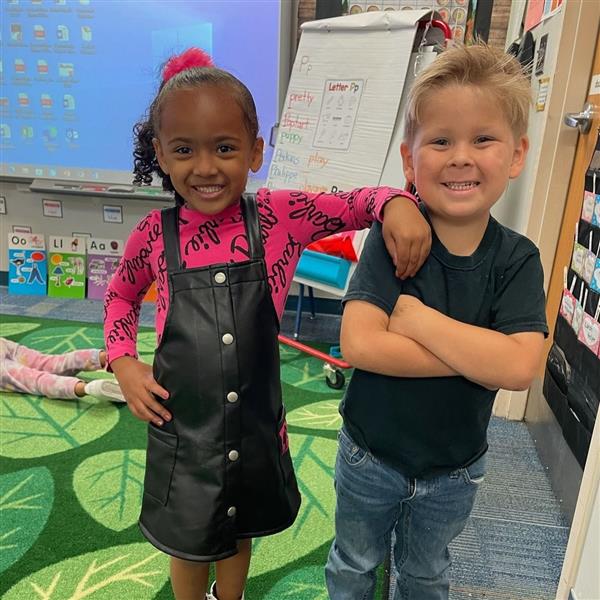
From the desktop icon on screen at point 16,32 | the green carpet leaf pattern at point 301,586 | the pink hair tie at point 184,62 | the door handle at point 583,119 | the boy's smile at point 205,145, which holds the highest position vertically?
the desktop icon on screen at point 16,32

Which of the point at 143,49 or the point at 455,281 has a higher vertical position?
the point at 143,49

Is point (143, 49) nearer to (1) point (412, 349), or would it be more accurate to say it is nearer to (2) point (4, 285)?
(2) point (4, 285)

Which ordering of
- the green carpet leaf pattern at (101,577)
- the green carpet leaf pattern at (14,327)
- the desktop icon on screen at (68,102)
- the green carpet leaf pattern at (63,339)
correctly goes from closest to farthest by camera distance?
the green carpet leaf pattern at (101,577) → the green carpet leaf pattern at (63,339) → the green carpet leaf pattern at (14,327) → the desktop icon on screen at (68,102)

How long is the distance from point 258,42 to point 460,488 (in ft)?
8.64

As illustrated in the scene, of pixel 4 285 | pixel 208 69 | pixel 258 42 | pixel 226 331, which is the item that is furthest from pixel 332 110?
pixel 4 285

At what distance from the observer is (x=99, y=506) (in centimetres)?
156

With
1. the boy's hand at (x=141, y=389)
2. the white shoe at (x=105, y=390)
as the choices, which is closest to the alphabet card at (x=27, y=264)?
the white shoe at (x=105, y=390)

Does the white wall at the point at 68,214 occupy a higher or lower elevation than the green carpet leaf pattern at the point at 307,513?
higher

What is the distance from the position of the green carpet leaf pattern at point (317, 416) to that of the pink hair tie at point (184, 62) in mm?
1407

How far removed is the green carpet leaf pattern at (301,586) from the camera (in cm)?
128

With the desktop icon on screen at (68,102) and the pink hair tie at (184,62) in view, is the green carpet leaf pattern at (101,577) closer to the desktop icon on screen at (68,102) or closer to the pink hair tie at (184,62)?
the pink hair tie at (184,62)

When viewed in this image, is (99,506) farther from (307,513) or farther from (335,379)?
(335,379)

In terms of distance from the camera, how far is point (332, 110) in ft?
7.95

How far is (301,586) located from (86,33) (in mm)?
2997
